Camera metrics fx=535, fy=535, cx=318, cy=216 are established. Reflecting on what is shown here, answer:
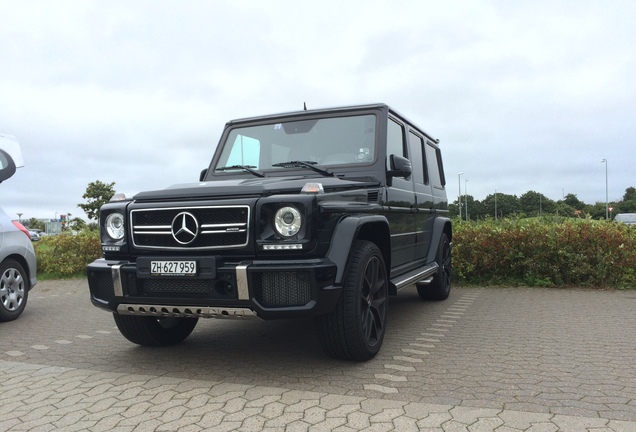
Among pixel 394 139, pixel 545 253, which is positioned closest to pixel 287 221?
pixel 394 139

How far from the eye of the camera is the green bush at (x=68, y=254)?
41.0ft

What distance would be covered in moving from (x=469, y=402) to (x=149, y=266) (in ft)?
7.58

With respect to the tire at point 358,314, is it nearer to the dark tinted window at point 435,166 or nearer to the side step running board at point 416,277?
the side step running board at point 416,277

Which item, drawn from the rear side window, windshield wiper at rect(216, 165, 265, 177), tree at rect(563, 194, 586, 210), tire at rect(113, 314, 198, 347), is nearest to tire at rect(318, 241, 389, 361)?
windshield wiper at rect(216, 165, 265, 177)

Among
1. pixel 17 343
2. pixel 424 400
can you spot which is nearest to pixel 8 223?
pixel 17 343

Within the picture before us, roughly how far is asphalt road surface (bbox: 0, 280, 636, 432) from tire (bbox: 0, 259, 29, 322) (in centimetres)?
23

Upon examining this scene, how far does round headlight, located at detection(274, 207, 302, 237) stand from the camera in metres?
3.57

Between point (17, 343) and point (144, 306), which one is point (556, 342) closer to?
point (144, 306)

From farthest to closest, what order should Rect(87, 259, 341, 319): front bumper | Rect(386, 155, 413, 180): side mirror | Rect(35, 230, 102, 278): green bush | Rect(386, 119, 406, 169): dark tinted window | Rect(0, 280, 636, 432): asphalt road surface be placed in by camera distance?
Rect(35, 230, 102, 278): green bush → Rect(386, 119, 406, 169): dark tinted window → Rect(386, 155, 413, 180): side mirror → Rect(87, 259, 341, 319): front bumper → Rect(0, 280, 636, 432): asphalt road surface

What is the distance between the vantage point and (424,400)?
3295 millimetres

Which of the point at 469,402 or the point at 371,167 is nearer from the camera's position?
the point at 469,402

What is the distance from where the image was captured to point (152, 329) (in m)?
4.69

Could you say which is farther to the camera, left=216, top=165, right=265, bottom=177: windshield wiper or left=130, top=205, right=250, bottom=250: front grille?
left=216, top=165, right=265, bottom=177: windshield wiper

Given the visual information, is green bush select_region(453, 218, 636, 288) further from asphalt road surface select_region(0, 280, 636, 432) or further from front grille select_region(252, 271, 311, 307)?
front grille select_region(252, 271, 311, 307)
